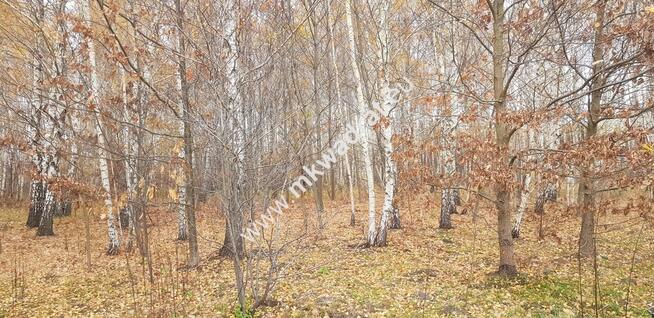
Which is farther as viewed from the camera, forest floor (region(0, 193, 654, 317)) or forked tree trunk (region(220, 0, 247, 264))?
forest floor (region(0, 193, 654, 317))

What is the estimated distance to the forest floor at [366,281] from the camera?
564cm

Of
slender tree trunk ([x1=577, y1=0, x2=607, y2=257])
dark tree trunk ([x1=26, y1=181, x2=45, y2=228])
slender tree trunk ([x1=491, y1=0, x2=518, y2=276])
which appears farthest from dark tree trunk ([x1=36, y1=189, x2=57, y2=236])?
slender tree trunk ([x1=577, y1=0, x2=607, y2=257])

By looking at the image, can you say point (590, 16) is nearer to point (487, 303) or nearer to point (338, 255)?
point (487, 303)

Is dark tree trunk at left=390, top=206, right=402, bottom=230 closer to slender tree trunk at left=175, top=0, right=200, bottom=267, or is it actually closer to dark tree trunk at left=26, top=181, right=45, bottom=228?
slender tree trunk at left=175, top=0, right=200, bottom=267

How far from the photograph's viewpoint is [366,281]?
7082mm

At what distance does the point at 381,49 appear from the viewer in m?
9.72

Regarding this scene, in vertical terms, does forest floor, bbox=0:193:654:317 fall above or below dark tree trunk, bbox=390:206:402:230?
below

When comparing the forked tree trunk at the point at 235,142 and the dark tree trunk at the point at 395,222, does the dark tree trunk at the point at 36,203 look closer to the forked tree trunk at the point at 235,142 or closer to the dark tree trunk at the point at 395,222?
the dark tree trunk at the point at 395,222

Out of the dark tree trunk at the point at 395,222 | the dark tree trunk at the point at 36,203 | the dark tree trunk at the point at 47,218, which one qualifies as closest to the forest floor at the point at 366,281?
the dark tree trunk at the point at 47,218

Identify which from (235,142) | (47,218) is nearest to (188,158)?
(235,142)

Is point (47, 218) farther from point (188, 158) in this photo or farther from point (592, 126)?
point (592, 126)

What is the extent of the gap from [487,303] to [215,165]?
4.11 metres

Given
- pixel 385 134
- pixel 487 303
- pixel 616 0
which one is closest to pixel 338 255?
pixel 385 134

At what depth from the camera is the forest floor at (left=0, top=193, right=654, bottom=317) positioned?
5641 millimetres
